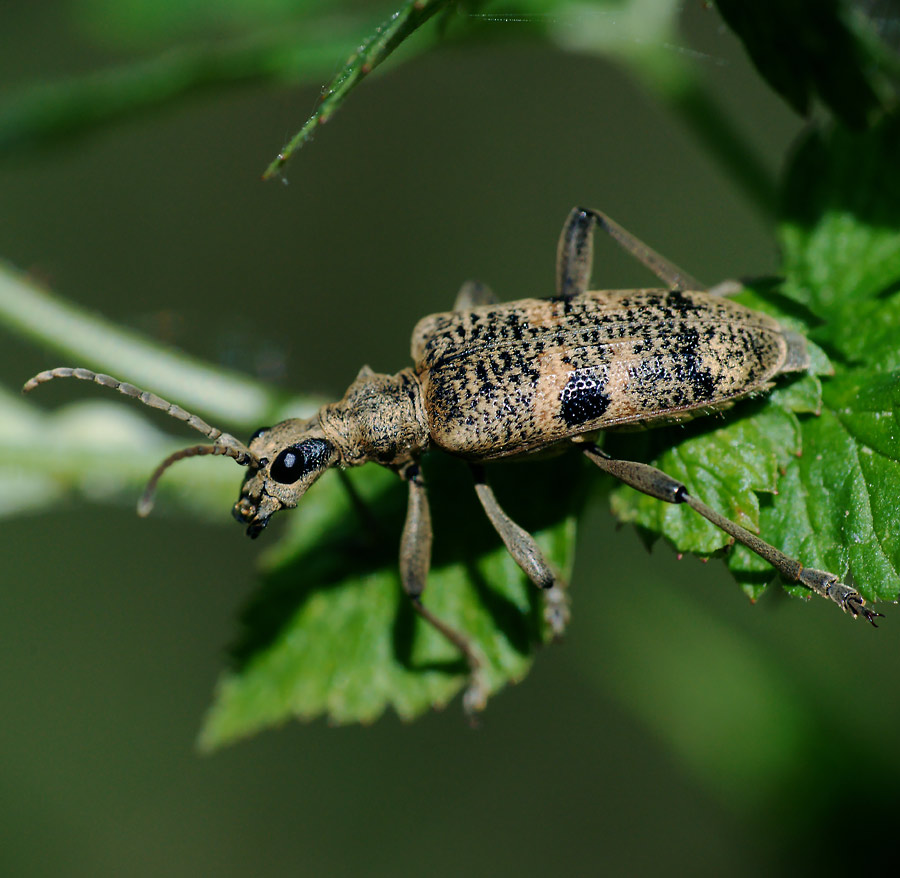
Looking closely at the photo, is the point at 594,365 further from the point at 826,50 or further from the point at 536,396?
the point at 826,50

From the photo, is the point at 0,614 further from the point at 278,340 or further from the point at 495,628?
the point at 495,628

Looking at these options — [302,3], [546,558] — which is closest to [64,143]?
[302,3]

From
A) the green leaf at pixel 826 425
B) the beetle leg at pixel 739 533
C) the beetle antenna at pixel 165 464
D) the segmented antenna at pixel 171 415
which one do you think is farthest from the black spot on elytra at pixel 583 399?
the beetle antenna at pixel 165 464

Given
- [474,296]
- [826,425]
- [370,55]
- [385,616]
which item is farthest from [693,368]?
[370,55]

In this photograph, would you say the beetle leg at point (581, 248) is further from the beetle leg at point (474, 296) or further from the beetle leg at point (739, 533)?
the beetle leg at point (739, 533)

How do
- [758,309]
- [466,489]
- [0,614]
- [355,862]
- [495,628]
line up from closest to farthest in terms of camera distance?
1. [758,309]
2. [495,628]
3. [466,489]
4. [355,862]
5. [0,614]

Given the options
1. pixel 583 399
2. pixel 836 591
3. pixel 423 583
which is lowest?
pixel 836 591
